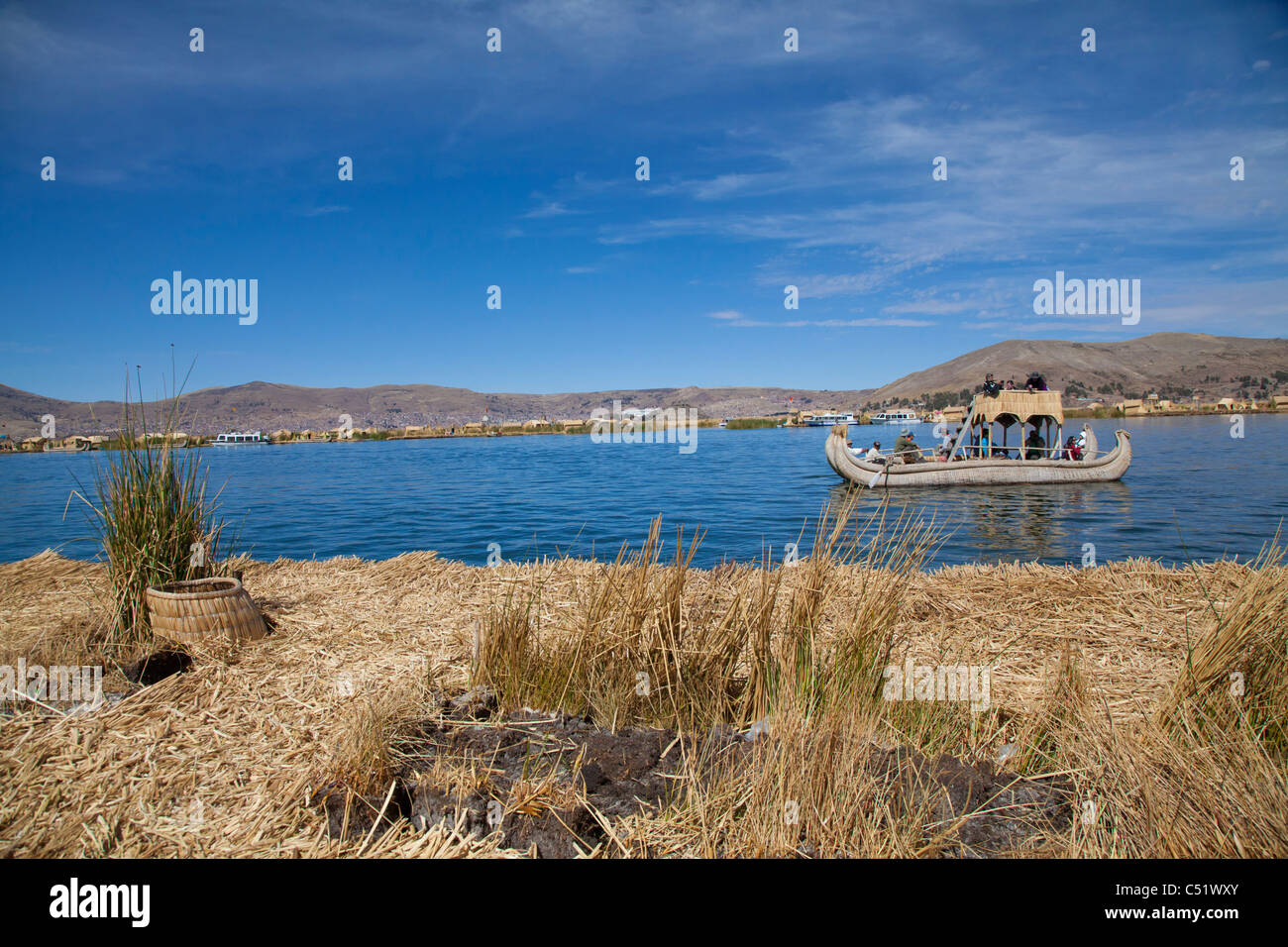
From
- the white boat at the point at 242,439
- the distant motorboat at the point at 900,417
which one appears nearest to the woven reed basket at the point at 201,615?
the white boat at the point at 242,439

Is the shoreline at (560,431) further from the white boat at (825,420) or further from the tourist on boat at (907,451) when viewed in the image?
the tourist on boat at (907,451)

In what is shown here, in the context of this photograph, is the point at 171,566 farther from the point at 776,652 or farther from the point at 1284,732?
the point at 1284,732

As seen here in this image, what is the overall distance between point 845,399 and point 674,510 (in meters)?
187

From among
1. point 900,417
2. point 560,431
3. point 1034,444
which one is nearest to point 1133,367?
point 900,417

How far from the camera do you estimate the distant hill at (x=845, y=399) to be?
124 metres

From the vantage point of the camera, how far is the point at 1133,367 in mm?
152000

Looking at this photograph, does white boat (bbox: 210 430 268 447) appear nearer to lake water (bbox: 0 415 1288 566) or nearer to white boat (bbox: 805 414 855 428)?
lake water (bbox: 0 415 1288 566)

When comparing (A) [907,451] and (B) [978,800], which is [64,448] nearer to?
(A) [907,451]

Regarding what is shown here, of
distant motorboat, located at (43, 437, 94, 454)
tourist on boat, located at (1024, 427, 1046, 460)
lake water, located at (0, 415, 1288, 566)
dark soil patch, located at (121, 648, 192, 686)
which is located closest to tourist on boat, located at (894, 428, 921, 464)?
lake water, located at (0, 415, 1288, 566)

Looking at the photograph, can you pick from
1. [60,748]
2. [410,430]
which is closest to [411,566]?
[60,748]

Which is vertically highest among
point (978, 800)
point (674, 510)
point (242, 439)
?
point (242, 439)

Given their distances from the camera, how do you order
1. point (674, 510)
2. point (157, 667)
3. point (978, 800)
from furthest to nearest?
point (674, 510) < point (157, 667) < point (978, 800)

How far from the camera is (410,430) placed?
116688 millimetres
